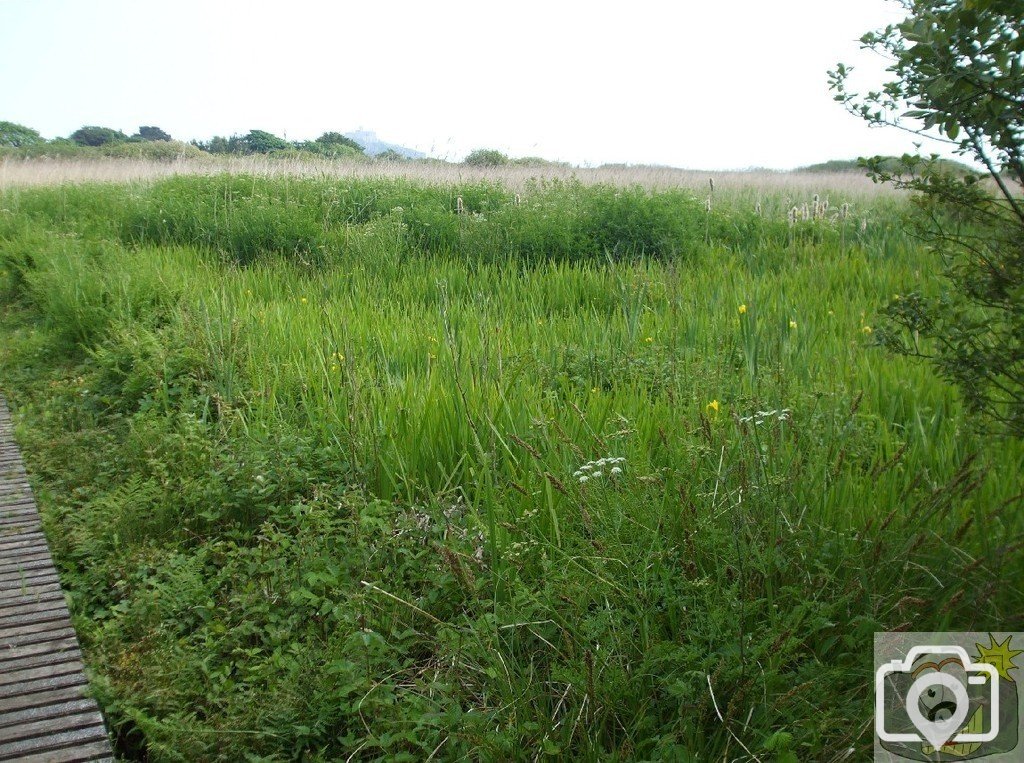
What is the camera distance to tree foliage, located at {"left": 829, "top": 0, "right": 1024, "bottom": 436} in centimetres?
215

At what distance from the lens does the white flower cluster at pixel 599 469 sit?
2713 mm

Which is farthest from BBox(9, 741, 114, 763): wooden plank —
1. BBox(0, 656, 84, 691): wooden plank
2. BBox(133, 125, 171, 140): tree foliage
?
BBox(133, 125, 171, 140): tree foliage

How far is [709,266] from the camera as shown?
730 centimetres

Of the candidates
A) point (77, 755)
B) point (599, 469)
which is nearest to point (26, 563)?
point (77, 755)

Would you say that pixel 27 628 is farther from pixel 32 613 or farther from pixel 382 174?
pixel 382 174

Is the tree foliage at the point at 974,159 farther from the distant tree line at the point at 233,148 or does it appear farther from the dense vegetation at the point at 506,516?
the distant tree line at the point at 233,148

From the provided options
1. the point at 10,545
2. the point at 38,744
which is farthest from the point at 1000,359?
the point at 10,545

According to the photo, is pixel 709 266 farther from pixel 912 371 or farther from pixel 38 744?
pixel 38 744

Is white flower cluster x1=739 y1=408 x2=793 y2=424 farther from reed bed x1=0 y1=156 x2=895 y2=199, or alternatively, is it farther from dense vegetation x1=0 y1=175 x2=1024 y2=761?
reed bed x1=0 y1=156 x2=895 y2=199

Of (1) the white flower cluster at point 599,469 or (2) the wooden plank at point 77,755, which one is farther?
(1) the white flower cluster at point 599,469

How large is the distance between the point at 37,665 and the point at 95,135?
37.7m

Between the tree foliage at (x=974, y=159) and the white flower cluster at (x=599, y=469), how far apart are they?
3.14 feet

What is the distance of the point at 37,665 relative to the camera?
291 cm

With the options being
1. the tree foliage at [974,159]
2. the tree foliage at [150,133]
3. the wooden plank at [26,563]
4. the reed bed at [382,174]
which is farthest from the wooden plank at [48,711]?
the tree foliage at [150,133]
